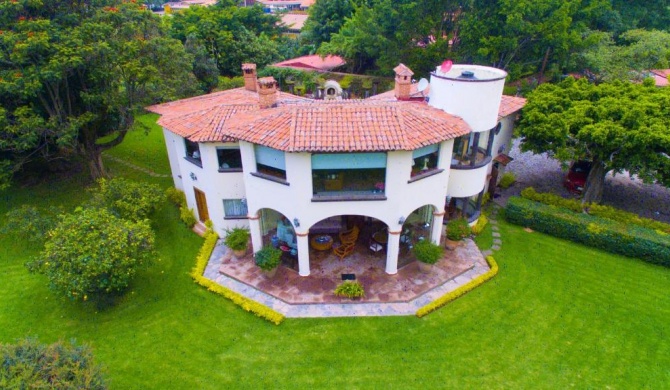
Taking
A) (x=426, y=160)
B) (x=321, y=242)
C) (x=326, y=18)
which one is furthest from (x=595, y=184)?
(x=326, y=18)

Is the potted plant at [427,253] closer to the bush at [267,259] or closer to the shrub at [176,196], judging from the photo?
the bush at [267,259]

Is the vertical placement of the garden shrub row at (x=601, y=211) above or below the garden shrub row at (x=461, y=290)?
above

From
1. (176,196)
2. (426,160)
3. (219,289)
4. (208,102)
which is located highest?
(208,102)

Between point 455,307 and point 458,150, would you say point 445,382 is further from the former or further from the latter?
point 458,150

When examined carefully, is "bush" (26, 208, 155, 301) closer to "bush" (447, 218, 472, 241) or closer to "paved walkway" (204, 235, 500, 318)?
"paved walkway" (204, 235, 500, 318)

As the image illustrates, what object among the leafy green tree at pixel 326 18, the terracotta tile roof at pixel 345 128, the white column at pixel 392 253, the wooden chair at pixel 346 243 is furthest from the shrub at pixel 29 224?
the leafy green tree at pixel 326 18

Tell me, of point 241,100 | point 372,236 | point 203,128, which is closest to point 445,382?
point 372,236

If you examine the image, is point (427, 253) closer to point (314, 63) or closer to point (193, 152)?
point (193, 152)
